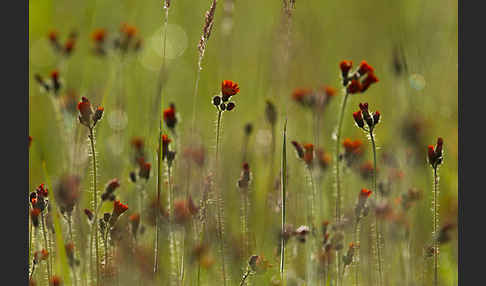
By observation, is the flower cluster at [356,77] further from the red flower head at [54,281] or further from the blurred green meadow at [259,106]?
the red flower head at [54,281]

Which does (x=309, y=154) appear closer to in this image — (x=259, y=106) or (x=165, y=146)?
(x=165, y=146)

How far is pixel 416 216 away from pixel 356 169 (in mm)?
379

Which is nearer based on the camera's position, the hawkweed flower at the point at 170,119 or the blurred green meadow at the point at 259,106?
the hawkweed flower at the point at 170,119

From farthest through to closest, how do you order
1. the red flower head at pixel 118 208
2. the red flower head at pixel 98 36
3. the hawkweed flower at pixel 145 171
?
1. the red flower head at pixel 98 36
2. the hawkweed flower at pixel 145 171
3. the red flower head at pixel 118 208

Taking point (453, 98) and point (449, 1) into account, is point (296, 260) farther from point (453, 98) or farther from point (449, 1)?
point (449, 1)

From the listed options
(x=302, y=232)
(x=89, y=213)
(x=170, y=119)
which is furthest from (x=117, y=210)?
(x=302, y=232)

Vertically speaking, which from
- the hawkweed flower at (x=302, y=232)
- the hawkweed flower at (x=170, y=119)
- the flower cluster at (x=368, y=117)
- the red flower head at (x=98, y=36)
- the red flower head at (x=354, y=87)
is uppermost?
the red flower head at (x=98, y=36)

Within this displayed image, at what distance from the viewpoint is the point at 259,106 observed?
4.88 metres

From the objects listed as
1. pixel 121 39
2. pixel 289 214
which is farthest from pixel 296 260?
pixel 121 39

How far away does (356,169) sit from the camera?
3238mm

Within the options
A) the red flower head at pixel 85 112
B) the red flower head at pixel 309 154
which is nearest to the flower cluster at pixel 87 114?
the red flower head at pixel 85 112

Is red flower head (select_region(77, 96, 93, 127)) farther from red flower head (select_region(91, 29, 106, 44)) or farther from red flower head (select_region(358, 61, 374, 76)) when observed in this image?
red flower head (select_region(91, 29, 106, 44))

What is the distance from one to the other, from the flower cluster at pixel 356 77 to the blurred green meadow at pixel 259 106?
0.90ft

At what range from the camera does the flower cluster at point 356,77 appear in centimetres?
249
